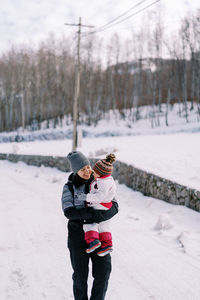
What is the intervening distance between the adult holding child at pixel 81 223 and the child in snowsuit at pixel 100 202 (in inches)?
2.3

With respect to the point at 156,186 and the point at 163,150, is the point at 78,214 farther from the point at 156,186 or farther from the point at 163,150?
the point at 163,150

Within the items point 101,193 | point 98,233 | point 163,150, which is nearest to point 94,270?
point 98,233

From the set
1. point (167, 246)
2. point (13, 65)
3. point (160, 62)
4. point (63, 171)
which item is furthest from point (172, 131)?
point (13, 65)

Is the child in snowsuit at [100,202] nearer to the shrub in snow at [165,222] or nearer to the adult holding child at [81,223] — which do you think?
the adult holding child at [81,223]

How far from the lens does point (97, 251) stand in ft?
8.59

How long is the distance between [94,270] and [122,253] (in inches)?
92.2

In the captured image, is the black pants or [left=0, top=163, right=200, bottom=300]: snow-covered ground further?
[left=0, top=163, right=200, bottom=300]: snow-covered ground

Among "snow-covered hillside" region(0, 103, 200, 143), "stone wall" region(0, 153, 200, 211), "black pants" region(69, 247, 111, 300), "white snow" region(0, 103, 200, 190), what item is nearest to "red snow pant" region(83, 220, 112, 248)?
"black pants" region(69, 247, 111, 300)

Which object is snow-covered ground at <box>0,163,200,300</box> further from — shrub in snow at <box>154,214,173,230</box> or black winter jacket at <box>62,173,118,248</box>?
black winter jacket at <box>62,173,118,248</box>

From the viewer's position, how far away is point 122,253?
4883mm

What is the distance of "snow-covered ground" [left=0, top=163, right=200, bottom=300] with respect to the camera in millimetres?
3691

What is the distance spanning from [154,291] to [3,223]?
3971mm

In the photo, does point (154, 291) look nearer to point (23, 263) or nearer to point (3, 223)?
point (23, 263)

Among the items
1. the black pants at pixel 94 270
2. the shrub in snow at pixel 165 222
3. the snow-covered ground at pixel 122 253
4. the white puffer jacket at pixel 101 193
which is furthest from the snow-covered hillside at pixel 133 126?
the black pants at pixel 94 270
